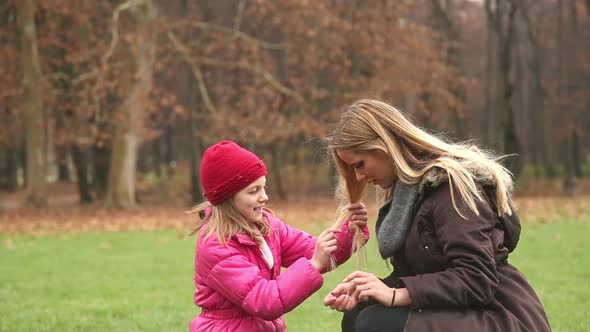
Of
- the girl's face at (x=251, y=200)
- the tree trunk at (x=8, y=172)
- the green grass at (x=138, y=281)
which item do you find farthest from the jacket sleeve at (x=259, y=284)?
the tree trunk at (x=8, y=172)

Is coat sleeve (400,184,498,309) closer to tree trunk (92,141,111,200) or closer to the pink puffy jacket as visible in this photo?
the pink puffy jacket

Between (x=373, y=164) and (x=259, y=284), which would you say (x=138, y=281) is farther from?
(x=373, y=164)

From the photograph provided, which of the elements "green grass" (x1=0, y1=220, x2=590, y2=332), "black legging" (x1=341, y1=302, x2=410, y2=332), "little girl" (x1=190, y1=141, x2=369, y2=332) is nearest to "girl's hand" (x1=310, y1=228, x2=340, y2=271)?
"little girl" (x1=190, y1=141, x2=369, y2=332)

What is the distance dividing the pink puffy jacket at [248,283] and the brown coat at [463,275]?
0.52 m

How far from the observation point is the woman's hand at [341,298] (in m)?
3.67

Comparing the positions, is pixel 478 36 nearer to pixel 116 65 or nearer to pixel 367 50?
pixel 367 50

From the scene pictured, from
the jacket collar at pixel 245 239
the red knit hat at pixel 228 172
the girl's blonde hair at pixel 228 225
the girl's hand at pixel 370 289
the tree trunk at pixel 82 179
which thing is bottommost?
the tree trunk at pixel 82 179

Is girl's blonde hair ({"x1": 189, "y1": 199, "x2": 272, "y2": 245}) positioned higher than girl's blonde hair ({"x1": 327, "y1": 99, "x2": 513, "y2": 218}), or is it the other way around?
girl's blonde hair ({"x1": 327, "y1": 99, "x2": 513, "y2": 218})

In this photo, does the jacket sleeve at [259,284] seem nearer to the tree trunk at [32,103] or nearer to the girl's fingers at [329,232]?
the girl's fingers at [329,232]

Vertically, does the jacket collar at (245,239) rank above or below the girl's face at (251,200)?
below

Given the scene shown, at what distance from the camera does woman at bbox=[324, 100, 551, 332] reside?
3342 mm

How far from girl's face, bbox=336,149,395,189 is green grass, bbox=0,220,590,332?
2.48 meters

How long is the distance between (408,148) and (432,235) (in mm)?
436

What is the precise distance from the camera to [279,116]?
73.5 feet
